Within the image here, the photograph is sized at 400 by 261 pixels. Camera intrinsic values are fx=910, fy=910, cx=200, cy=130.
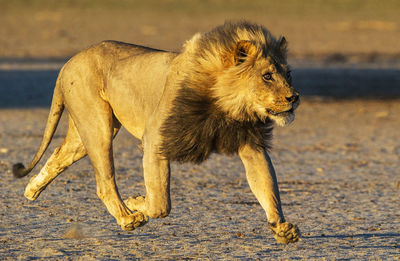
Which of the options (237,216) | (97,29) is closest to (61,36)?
(97,29)

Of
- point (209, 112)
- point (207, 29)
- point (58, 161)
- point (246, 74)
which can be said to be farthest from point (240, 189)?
point (207, 29)

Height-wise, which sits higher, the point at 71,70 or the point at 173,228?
the point at 71,70

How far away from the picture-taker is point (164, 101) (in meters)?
5.94

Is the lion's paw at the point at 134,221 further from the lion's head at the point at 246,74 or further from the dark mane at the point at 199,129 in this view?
the lion's head at the point at 246,74

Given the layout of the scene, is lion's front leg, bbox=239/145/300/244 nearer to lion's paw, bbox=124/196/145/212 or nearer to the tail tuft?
lion's paw, bbox=124/196/145/212

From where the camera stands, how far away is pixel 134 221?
240 inches

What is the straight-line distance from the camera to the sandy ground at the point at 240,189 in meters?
6.34

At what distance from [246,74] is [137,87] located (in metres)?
1.09

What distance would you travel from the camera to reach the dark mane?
5777mm

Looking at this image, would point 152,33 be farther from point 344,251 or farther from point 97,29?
point 344,251

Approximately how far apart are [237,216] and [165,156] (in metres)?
1.74

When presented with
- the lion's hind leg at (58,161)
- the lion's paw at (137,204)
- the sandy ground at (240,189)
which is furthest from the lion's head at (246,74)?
the lion's hind leg at (58,161)

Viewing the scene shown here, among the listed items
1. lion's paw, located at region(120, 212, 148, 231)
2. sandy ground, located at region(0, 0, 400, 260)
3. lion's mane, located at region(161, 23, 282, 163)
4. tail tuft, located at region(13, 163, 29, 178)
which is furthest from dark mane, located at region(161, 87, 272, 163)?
tail tuft, located at region(13, 163, 29, 178)

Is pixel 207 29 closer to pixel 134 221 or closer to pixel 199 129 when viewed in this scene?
pixel 134 221
